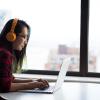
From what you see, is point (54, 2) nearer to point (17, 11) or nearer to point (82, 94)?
point (17, 11)

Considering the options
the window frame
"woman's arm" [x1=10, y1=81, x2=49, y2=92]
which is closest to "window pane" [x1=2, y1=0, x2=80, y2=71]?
the window frame

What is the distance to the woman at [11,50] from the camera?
178 cm

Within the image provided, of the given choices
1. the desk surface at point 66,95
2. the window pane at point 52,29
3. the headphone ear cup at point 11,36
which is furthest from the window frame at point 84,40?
the headphone ear cup at point 11,36

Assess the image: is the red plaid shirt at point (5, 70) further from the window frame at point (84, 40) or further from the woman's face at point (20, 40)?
the window frame at point (84, 40)

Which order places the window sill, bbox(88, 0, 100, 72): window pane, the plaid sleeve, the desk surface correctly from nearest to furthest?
1. the desk surface
2. the plaid sleeve
3. the window sill
4. bbox(88, 0, 100, 72): window pane

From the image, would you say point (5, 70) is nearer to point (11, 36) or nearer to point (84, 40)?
point (11, 36)

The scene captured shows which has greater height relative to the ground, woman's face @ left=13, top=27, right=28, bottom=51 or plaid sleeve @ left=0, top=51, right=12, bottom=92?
woman's face @ left=13, top=27, right=28, bottom=51

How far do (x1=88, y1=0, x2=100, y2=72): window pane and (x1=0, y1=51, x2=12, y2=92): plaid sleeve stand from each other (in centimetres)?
135

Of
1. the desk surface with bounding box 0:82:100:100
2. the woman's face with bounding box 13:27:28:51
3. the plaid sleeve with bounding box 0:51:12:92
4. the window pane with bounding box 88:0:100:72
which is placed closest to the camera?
the desk surface with bounding box 0:82:100:100

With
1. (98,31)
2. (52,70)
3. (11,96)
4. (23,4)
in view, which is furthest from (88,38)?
(11,96)

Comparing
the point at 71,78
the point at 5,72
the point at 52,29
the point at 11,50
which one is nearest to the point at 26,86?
the point at 5,72

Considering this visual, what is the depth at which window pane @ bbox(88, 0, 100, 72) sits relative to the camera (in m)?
2.93

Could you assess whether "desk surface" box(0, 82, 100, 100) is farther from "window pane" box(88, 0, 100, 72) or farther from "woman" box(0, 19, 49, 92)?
"window pane" box(88, 0, 100, 72)

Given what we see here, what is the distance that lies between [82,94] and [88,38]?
1.23m
